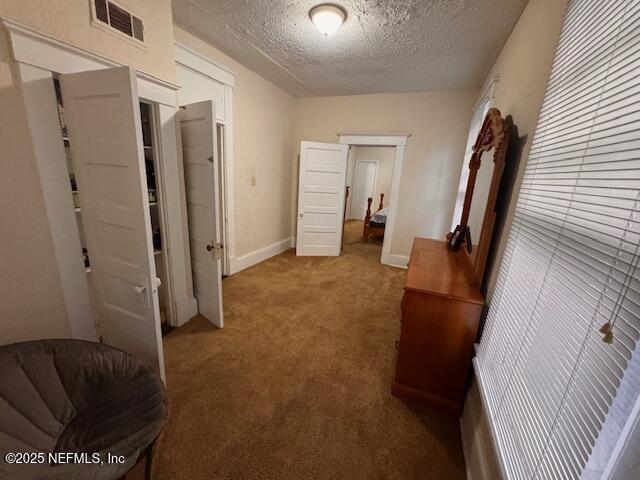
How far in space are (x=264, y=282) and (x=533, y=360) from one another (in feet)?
9.13

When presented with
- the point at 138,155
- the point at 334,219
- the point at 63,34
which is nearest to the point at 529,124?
the point at 138,155

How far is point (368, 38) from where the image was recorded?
2.29 m

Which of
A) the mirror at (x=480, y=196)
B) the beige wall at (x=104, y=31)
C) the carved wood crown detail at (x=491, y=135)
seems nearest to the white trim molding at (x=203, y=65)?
the beige wall at (x=104, y=31)

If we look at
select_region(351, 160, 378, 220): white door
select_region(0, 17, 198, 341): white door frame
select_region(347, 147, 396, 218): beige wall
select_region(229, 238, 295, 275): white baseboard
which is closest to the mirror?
select_region(0, 17, 198, 341): white door frame

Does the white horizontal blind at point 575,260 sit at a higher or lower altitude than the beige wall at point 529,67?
lower

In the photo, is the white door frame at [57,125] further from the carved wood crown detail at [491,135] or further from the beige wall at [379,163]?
the beige wall at [379,163]

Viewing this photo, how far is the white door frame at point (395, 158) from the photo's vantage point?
3836 millimetres

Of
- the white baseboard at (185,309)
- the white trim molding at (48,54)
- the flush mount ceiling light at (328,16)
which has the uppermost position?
the flush mount ceiling light at (328,16)

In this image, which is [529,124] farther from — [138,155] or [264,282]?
[264,282]

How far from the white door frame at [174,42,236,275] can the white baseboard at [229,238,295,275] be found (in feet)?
0.05

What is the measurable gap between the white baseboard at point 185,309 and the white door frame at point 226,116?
96 centimetres

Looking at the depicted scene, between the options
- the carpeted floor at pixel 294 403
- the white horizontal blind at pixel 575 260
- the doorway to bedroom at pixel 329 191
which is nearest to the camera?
the white horizontal blind at pixel 575 260

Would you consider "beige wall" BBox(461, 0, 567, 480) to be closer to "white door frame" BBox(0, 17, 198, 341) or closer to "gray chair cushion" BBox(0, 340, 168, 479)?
"gray chair cushion" BBox(0, 340, 168, 479)

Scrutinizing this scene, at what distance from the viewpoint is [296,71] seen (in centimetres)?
316
